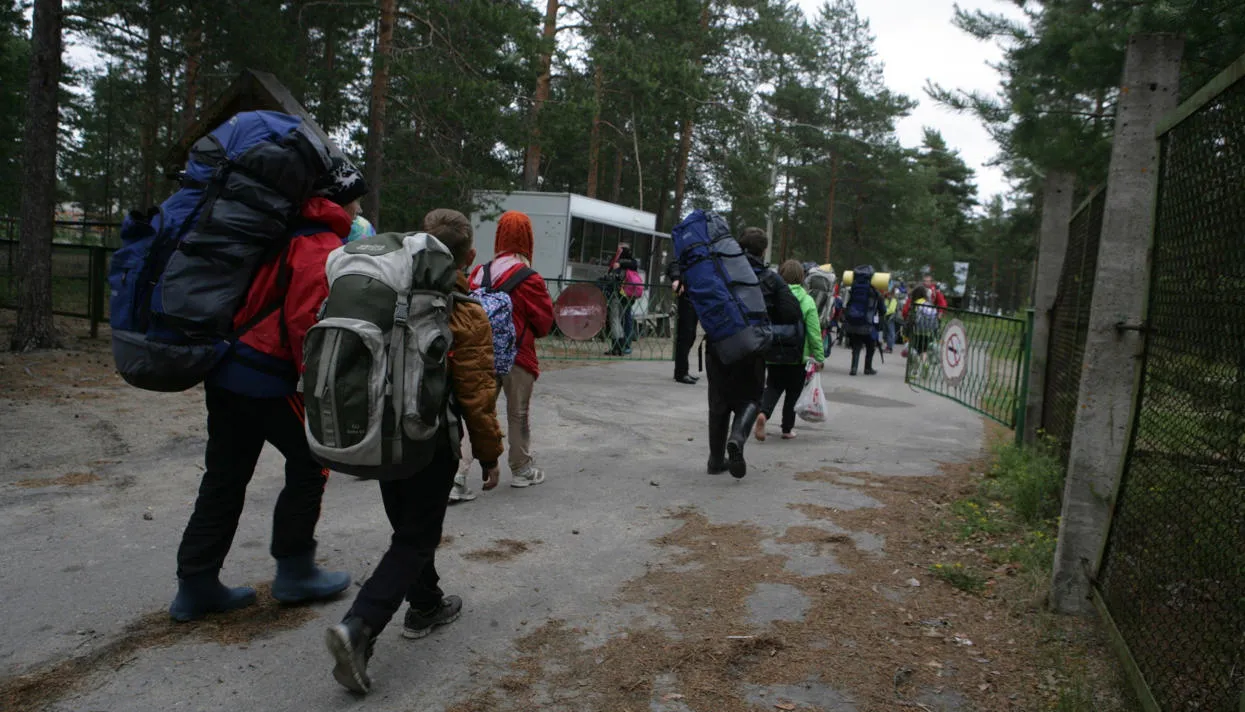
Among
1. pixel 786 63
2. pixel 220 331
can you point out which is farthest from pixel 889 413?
pixel 786 63

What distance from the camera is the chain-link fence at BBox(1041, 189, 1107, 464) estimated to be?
5895mm

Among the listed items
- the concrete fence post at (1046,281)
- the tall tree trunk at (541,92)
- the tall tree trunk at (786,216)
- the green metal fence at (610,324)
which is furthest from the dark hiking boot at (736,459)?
the tall tree trunk at (786,216)

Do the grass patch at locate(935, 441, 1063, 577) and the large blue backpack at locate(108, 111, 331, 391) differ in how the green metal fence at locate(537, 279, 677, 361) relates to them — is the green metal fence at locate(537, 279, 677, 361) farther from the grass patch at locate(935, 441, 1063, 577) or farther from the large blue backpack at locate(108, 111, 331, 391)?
the large blue backpack at locate(108, 111, 331, 391)

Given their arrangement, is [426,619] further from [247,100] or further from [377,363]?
[247,100]

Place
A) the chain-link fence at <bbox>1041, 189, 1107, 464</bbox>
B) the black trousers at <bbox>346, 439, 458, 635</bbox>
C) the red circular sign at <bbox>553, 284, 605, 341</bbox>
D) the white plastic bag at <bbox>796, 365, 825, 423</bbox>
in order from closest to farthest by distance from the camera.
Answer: the black trousers at <bbox>346, 439, 458, 635</bbox>
the chain-link fence at <bbox>1041, 189, 1107, 464</bbox>
the white plastic bag at <bbox>796, 365, 825, 423</bbox>
the red circular sign at <bbox>553, 284, 605, 341</bbox>

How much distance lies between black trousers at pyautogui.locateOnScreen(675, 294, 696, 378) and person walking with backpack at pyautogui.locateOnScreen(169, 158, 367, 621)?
8924mm

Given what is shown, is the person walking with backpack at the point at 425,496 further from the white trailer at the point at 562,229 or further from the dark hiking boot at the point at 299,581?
the white trailer at the point at 562,229

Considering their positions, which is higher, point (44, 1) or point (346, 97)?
point (346, 97)

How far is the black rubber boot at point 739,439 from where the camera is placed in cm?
660

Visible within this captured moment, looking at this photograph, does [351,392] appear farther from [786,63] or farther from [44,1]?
[786,63]

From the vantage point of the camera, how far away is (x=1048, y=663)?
3.70 metres

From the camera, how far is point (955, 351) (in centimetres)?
1019

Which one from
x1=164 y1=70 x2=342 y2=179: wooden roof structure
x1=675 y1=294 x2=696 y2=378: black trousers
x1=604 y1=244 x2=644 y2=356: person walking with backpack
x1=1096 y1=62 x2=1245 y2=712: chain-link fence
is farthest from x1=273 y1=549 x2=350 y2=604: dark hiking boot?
x1=604 y1=244 x2=644 y2=356: person walking with backpack

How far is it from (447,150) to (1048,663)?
662 inches
